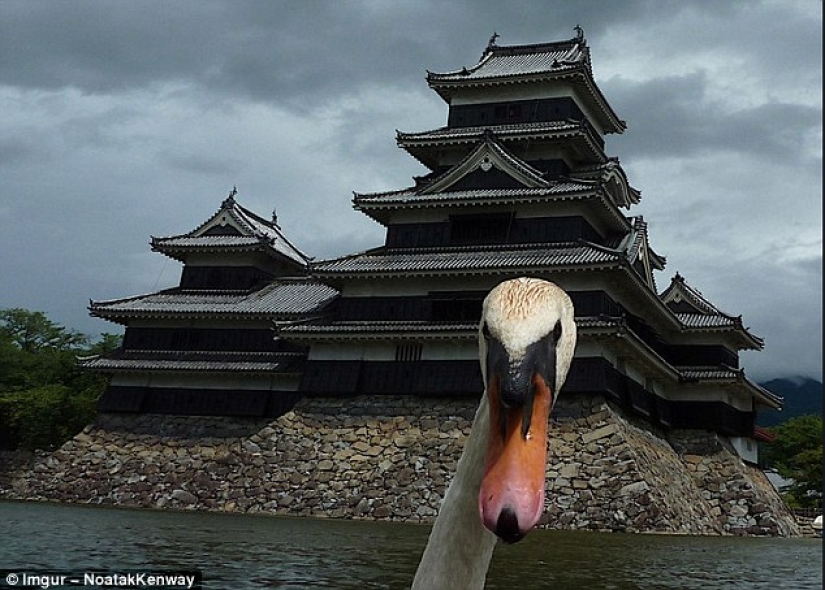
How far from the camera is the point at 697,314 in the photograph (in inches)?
1100

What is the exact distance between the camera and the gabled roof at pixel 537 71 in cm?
2814

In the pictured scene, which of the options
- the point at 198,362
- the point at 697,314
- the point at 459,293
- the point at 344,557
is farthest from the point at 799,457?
the point at 344,557

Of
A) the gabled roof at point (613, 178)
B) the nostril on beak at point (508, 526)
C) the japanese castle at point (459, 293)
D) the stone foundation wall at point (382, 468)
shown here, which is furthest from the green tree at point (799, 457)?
the nostril on beak at point (508, 526)

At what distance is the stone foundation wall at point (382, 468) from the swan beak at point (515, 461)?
17.7 m

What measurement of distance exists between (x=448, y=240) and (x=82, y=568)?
1827 cm

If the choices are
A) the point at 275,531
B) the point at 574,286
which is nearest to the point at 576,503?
the point at 574,286

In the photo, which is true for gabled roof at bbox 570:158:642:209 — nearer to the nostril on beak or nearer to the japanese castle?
the japanese castle

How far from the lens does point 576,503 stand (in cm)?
1931

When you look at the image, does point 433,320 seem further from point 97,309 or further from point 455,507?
point 455,507

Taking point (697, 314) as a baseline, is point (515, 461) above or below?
below

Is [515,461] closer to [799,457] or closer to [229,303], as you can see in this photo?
[229,303]

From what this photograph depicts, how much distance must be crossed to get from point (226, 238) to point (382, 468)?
12.3 m

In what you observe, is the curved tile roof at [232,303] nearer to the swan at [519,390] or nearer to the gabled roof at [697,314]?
the gabled roof at [697,314]

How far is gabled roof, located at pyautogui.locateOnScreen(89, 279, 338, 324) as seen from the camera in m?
27.0
